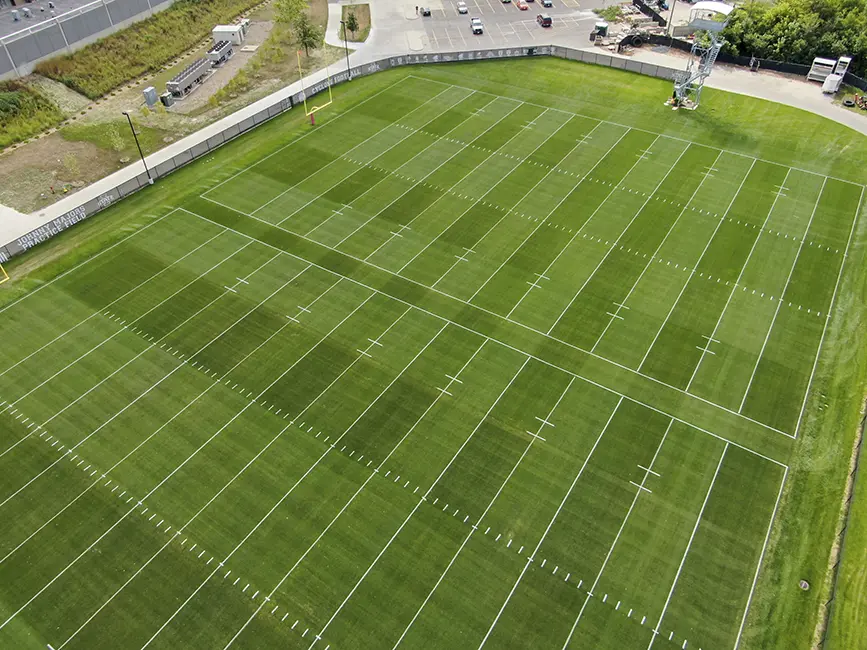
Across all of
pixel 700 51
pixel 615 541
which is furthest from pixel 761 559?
pixel 700 51

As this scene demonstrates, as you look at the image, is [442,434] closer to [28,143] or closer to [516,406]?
[516,406]

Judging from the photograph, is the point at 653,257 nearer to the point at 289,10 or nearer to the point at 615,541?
the point at 615,541

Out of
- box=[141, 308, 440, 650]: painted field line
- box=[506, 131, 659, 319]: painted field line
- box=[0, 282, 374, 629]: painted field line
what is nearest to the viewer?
box=[141, 308, 440, 650]: painted field line

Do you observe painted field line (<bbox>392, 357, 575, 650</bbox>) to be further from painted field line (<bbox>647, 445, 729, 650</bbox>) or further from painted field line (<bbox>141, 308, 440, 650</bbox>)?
painted field line (<bbox>647, 445, 729, 650</bbox>)

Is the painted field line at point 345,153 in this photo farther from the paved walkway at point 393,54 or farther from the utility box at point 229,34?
the utility box at point 229,34

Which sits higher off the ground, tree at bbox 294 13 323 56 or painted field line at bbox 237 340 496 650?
tree at bbox 294 13 323 56

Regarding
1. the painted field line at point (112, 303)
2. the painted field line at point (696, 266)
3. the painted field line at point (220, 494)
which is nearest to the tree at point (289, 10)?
the painted field line at point (112, 303)

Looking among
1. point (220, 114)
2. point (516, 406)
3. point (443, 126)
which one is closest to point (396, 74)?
point (443, 126)

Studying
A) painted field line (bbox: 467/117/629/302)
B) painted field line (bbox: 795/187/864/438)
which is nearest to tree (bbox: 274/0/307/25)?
painted field line (bbox: 467/117/629/302)
